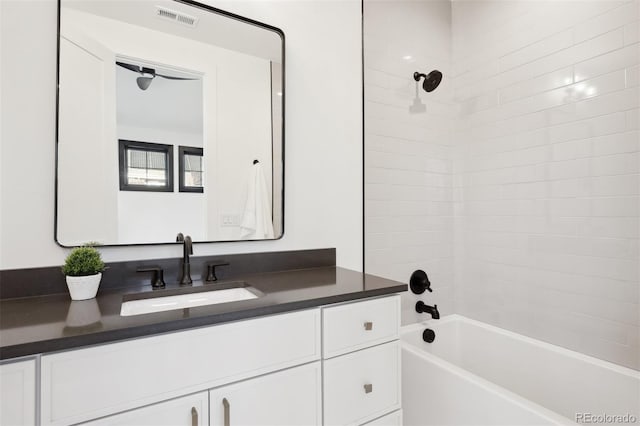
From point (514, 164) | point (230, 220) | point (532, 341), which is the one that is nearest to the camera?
point (230, 220)

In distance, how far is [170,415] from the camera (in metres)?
0.90

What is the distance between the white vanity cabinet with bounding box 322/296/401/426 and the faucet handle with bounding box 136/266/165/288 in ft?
2.16

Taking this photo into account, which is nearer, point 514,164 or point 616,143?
point 616,143

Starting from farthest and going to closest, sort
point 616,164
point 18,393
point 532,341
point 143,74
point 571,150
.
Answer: point 532,341 → point 571,150 → point 616,164 → point 143,74 → point 18,393

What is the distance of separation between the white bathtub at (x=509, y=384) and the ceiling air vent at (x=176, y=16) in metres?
1.88

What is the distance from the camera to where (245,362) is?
101 cm

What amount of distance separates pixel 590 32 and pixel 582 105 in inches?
14.4

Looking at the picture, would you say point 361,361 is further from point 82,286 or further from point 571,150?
point 571,150

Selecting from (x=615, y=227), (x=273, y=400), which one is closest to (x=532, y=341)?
(x=615, y=227)

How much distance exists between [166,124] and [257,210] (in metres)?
0.53

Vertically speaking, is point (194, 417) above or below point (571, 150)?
below

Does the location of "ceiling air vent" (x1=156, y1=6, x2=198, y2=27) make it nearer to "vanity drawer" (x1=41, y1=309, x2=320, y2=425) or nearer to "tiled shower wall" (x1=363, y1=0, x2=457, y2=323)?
"tiled shower wall" (x1=363, y1=0, x2=457, y2=323)

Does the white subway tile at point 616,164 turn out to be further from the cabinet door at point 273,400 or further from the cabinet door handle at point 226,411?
the cabinet door handle at point 226,411

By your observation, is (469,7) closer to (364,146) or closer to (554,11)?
(554,11)
